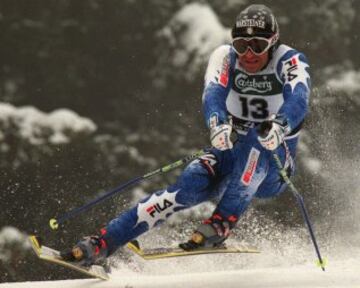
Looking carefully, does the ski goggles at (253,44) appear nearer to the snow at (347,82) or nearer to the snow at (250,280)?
the snow at (250,280)

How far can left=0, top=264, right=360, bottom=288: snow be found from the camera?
12.9 ft

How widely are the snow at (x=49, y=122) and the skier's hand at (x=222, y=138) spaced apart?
772 cm

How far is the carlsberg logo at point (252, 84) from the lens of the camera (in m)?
4.36

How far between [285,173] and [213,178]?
1.69 ft

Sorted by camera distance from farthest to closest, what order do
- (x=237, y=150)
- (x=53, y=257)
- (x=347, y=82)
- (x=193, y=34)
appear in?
(x=193, y=34) < (x=347, y=82) < (x=237, y=150) < (x=53, y=257)

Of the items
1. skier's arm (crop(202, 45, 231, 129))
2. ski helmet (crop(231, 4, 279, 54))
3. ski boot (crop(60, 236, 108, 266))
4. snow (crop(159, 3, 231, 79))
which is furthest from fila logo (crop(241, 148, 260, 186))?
snow (crop(159, 3, 231, 79))

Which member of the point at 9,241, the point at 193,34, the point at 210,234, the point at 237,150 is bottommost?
the point at 9,241

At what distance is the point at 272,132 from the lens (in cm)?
386

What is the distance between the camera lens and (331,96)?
35.3 ft

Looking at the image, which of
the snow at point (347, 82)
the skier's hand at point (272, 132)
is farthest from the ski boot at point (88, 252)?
the snow at point (347, 82)

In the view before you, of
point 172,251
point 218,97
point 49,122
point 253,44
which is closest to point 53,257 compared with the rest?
point 172,251

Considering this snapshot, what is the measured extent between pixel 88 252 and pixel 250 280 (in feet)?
3.42

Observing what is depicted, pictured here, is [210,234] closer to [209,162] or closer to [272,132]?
[209,162]

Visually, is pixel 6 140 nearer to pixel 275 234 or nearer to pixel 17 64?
pixel 17 64
